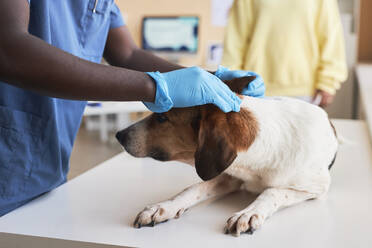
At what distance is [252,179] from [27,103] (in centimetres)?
56

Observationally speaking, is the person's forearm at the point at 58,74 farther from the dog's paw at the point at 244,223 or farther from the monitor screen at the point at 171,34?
the monitor screen at the point at 171,34

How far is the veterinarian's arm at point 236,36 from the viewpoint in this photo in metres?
2.46

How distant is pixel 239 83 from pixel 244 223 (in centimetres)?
41

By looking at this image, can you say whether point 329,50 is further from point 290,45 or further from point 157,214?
point 157,214

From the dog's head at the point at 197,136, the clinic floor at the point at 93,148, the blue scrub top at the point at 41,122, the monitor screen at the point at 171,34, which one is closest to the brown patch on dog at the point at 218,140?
the dog's head at the point at 197,136

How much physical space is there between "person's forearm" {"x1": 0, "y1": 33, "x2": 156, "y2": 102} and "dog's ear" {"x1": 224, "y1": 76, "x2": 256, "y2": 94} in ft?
1.18

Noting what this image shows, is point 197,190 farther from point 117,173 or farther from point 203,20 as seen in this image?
point 203,20

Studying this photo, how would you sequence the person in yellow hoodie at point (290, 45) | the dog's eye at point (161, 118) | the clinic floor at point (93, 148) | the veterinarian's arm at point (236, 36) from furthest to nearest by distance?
the clinic floor at point (93, 148) → the veterinarian's arm at point (236, 36) → the person in yellow hoodie at point (290, 45) → the dog's eye at point (161, 118)

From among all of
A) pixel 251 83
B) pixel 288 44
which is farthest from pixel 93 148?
pixel 251 83

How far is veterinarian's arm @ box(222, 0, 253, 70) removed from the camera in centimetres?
246

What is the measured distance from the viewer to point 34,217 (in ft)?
3.08

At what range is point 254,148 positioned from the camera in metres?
0.95

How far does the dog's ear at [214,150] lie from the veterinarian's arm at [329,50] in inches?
68.0

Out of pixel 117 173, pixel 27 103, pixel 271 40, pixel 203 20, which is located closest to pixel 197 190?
pixel 117 173
